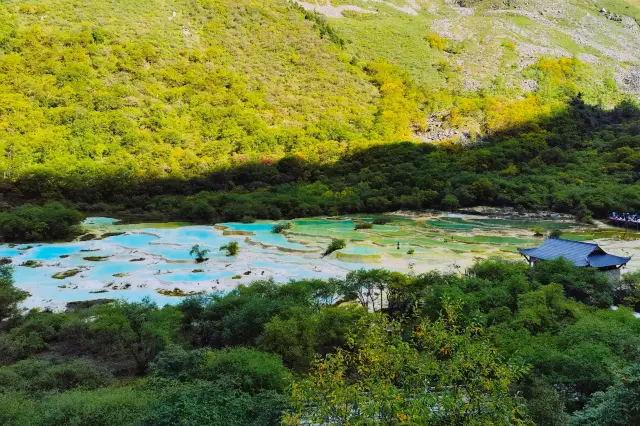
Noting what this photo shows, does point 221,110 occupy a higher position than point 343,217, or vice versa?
point 221,110

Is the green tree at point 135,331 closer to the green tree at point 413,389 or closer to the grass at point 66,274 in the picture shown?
the green tree at point 413,389

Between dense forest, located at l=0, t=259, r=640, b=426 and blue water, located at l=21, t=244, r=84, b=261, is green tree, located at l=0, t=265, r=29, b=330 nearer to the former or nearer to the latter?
dense forest, located at l=0, t=259, r=640, b=426

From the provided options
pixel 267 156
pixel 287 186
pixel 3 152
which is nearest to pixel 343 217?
pixel 287 186

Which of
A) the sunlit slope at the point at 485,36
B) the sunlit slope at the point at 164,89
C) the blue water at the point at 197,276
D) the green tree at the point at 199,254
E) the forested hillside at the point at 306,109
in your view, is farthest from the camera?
the sunlit slope at the point at 485,36

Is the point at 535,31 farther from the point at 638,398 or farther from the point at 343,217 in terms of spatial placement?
the point at 638,398

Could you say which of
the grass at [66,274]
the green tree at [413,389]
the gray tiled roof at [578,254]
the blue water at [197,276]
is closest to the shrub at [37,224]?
the grass at [66,274]
